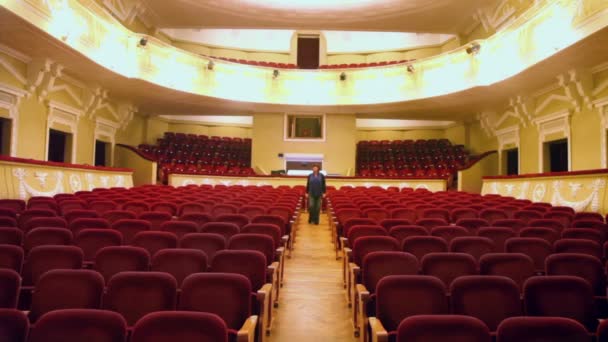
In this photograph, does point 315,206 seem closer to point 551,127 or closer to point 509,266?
point 509,266

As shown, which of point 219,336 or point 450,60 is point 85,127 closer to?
A: point 450,60

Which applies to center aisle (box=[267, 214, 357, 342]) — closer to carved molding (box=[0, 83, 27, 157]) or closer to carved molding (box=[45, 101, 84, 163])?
carved molding (box=[0, 83, 27, 157])

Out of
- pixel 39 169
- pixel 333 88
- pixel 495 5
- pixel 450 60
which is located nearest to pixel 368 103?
pixel 333 88

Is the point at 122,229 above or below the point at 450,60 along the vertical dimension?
below

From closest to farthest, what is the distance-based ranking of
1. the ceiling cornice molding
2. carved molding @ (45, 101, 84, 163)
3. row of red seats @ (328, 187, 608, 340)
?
row of red seats @ (328, 187, 608, 340), the ceiling cornice molding, carved molding @ (45, 101, 84, 163)

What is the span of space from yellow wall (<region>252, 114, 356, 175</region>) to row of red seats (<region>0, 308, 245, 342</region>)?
14719 mm

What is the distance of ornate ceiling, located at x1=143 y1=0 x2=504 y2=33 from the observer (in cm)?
1395

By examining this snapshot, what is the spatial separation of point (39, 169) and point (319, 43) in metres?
13.4

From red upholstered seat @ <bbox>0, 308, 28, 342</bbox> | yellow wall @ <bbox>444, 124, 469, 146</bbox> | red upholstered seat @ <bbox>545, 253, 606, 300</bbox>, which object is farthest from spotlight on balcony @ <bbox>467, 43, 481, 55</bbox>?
red upholstered seat @ <bbox>0, 308, 28, 342</bbox>

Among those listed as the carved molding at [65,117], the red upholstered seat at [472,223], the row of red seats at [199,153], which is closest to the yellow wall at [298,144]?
the row of red seats at [199,153]

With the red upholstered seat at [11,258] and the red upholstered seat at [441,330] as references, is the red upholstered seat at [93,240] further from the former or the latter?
the red upholstered seat at [441,330]

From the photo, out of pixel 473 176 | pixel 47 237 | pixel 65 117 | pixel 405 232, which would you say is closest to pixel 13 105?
pixel 65 117

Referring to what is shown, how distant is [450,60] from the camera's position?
1283 centimetres

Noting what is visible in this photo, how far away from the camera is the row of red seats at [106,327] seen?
188cm
